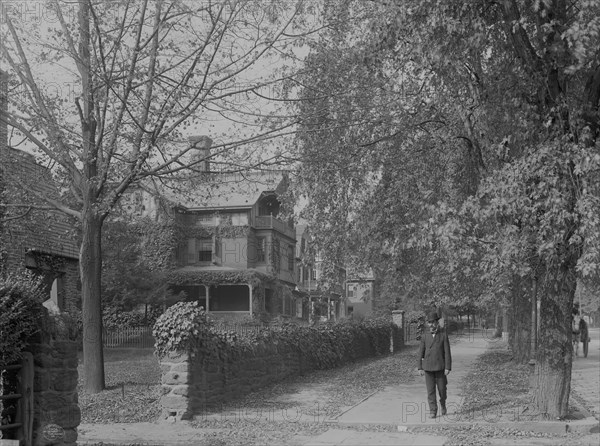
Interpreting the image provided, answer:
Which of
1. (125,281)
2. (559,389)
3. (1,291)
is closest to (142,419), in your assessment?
(1,291)

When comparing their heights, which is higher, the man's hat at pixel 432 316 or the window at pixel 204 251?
the window at pixel 204 251

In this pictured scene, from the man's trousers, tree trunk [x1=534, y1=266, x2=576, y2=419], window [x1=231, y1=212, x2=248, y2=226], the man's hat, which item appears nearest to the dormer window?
window [x1=231, y1=212, x2=248, y2=226]

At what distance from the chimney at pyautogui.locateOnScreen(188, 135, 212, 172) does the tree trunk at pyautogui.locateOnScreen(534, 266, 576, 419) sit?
265 inches

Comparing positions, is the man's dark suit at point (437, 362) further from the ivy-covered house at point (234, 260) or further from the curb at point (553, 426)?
the ivy-covered house at point (234, 260)

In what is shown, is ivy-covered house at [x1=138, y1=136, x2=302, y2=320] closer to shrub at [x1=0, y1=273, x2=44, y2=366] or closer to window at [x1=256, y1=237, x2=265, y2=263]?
window at [x1=256, y1=237, x2=265, y2=263]

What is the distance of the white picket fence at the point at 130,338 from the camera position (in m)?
27.6

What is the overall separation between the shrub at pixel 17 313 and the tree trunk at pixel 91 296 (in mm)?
6170

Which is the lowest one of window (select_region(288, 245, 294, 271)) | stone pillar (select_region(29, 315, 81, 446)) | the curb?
the curb

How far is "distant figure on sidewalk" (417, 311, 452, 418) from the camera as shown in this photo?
11547 mm

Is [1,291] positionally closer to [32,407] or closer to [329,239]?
[32,407]

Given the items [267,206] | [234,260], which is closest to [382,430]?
[234,260]

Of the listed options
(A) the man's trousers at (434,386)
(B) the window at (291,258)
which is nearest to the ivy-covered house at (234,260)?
(B) the window at (291,258)

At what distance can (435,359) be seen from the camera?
1166 centimetres

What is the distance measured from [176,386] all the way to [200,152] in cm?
530
